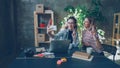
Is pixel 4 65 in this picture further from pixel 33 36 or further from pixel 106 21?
pixel 106 21

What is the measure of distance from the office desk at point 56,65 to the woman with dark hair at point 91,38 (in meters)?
0.33

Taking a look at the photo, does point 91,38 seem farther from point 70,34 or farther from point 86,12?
point 86,12

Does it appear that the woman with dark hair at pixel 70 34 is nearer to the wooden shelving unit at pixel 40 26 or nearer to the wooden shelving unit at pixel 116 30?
the wooden shelving unit at pixel 40 26

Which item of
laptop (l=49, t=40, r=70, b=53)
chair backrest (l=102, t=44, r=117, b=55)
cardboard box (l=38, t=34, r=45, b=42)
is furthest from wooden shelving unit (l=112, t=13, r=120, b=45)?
laptop (l=49, t=40, r=70, b=53)

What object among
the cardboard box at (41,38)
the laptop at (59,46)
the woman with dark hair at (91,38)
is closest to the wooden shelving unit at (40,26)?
the cardboard box at (41,38)

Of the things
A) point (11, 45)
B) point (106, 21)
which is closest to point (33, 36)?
point (11, 45)

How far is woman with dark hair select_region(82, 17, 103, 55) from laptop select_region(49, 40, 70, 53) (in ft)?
1.27

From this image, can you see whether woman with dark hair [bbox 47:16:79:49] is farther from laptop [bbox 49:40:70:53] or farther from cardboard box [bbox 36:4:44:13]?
cardboard box [bbox 36:4:44:13]

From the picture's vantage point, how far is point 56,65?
2303mm

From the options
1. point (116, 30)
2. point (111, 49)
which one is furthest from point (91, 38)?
point (116, 30)

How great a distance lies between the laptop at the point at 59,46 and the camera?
281 cm

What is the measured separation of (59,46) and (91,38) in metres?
0.50

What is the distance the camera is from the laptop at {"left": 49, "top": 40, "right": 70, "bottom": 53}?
2809 millimetres

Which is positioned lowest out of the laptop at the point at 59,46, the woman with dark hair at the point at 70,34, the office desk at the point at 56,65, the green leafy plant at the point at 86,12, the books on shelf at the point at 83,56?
the office desk at the point at 56,65
